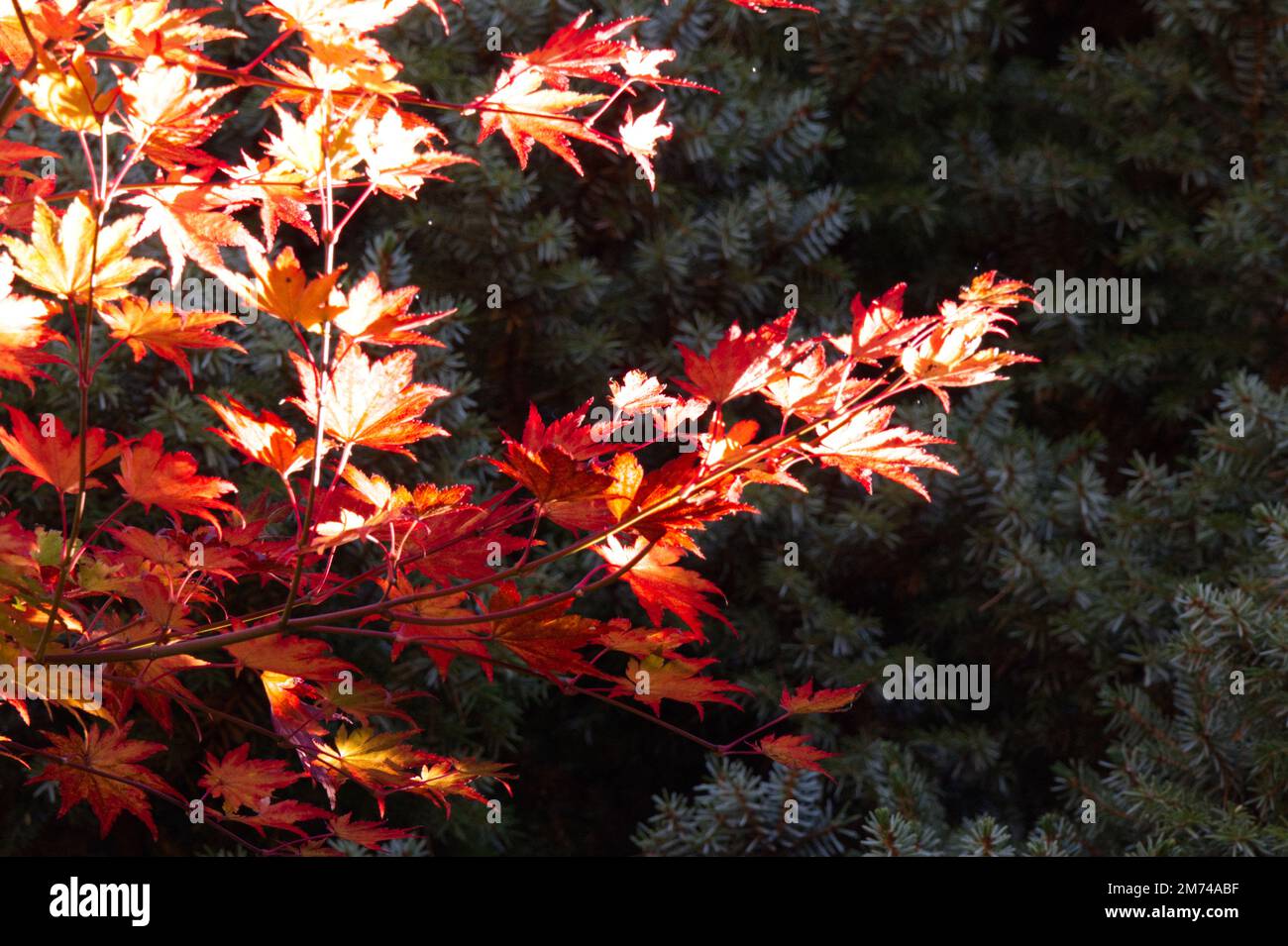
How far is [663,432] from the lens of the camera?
0.71m

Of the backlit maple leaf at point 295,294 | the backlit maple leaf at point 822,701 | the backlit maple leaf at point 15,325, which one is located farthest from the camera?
the backlit maple leaf at point 822,701

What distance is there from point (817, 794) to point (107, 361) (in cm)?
113

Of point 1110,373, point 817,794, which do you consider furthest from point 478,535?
point 1110,373

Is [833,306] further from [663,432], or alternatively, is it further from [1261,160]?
[663,432]

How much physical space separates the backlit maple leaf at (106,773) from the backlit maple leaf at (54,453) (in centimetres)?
19

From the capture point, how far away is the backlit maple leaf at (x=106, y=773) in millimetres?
822

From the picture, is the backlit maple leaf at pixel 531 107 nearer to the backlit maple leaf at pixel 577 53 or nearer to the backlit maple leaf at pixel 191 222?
the backlit maple leaf at pixel 577 53

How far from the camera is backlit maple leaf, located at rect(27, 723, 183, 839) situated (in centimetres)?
82

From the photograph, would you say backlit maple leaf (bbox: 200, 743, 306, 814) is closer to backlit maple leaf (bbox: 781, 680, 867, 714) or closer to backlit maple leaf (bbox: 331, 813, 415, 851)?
backlit maple leaf (bbox: 331, 813, 415, 851)

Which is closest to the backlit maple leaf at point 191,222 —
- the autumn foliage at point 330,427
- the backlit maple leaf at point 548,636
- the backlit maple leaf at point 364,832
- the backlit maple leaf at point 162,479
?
the autumn foliage at point 330,427

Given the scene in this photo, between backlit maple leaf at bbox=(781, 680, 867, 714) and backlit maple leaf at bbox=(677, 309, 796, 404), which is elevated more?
backlit maple leaf at bbox=(677, 309, 796, 404)

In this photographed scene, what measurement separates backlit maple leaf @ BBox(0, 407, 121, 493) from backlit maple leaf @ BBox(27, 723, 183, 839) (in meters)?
0.19

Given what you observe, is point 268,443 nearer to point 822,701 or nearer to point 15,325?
point 15,325

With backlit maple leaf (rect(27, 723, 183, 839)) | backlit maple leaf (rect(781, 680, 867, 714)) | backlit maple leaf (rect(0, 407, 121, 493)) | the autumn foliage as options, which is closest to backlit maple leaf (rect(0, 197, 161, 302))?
the autumn foliage
